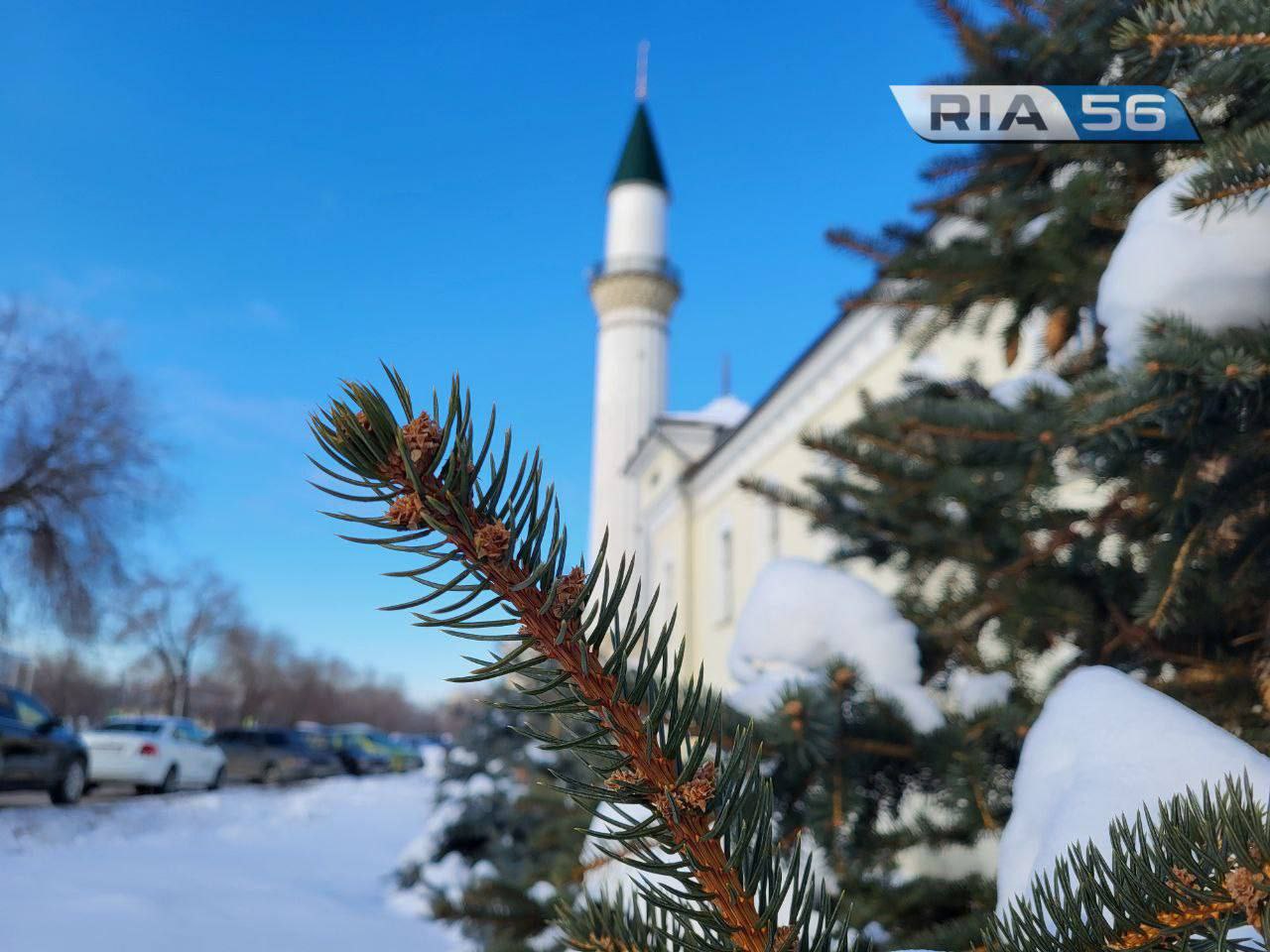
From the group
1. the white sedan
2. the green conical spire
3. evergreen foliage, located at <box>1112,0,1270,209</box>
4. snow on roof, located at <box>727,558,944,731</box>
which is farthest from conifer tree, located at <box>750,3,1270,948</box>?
the green conical spire

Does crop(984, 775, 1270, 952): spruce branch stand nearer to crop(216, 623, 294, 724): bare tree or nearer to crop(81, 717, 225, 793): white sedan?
crop(81, 717, 225, 793): white sedan

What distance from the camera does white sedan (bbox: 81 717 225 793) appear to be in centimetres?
1694

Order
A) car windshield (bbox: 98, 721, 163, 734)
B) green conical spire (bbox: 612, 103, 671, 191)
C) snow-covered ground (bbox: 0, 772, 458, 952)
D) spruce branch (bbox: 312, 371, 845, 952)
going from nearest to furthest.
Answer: spruce branch (bbox: 312, 371, 845, 952) < snow-covered ground (bbox: 0, 772, 458, 952) < car windshield (bbox: 98, 721, 163, 734) < green conical spire (bbox: 612, 103, 671, 191)

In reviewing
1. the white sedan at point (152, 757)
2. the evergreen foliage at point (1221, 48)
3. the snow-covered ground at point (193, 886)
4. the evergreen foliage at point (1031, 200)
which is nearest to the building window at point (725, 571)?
the snow-covered ground at point (193, 886)

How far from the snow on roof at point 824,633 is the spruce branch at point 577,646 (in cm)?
123

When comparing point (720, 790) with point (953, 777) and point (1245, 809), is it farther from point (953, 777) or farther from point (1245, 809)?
point (953, 777)

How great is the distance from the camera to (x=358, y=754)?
3562cm

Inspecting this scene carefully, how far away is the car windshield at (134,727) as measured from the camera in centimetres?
1922

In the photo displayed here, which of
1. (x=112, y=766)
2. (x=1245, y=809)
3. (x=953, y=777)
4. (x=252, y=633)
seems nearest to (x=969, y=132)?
(x=953, y=777)

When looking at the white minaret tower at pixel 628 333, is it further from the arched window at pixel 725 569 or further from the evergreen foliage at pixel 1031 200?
the evergreen foliage at pixel 1031 200

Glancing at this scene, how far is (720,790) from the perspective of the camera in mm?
634

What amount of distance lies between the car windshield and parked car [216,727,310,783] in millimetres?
5109

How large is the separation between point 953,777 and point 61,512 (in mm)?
20267

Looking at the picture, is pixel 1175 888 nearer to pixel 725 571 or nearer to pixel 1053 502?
pixel 1053 502
